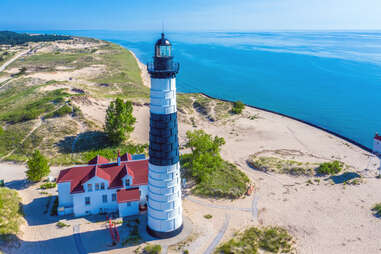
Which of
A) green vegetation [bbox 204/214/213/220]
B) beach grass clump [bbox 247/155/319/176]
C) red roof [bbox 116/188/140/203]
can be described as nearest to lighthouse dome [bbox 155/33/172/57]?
red roof [bbox 116/188/140/203]

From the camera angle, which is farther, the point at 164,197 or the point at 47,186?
the point at 47,186

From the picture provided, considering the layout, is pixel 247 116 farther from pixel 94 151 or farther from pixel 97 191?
pixel 97 191

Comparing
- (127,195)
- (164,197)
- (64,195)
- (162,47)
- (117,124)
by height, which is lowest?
(64,195)

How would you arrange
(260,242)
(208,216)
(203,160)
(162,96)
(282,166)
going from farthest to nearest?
(282,166)
(203,160)
(208,216)
(260,242)
(162,96)

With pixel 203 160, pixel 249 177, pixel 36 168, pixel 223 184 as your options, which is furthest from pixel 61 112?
pixel 249 177

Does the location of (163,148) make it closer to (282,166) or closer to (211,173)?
(211,173)

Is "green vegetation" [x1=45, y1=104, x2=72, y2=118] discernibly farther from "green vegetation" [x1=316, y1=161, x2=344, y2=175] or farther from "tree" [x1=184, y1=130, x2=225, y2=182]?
"green vegetation" [x1=316, y1=161, x2=344, y2=175]

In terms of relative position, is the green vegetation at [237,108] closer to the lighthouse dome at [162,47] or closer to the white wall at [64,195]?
the white wall at [64,195]

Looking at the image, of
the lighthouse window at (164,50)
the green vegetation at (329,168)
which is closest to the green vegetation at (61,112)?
the lighthouse window at (164,50)
